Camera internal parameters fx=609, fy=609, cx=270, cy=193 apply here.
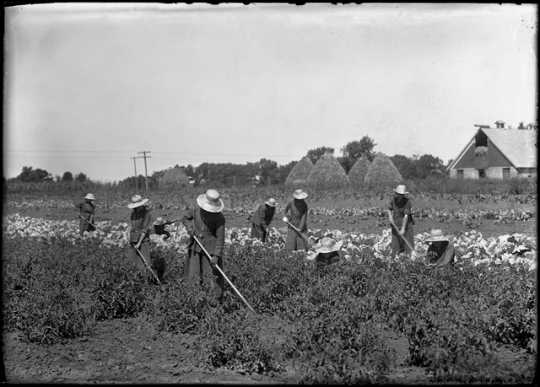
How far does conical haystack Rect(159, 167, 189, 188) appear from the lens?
1462 inches

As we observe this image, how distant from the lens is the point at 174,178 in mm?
Result: 38438

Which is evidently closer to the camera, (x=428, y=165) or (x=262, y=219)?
(x=262, y=219)

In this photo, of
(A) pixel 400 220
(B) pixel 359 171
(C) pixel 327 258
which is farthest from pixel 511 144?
(C) pixel 327 258

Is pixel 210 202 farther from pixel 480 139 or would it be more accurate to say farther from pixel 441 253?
pixel 480 139

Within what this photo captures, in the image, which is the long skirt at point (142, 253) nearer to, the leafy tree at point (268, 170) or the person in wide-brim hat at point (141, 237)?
the person in wide-brim hat at point (141, 237)

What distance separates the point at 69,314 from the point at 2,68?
3.04 meters

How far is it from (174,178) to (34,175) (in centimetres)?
876

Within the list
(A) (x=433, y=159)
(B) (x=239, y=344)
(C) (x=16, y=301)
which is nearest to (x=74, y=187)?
(C) (x=16, y=301)

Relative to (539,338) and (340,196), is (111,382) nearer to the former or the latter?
(539,338)

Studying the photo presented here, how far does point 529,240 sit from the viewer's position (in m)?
10.1

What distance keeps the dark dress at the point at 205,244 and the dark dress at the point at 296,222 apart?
321 cm

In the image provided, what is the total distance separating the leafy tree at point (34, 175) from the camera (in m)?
31.4

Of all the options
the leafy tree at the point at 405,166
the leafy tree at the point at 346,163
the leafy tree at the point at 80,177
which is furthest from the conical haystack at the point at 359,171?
the leafy tree at the point at 80,177

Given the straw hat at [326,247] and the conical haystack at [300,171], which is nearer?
the straw hat at [326,247]
